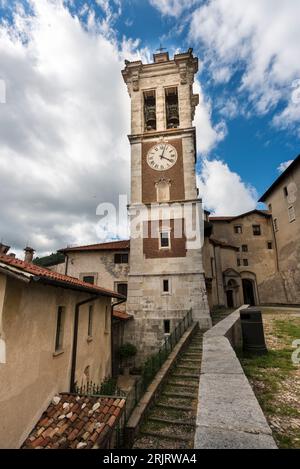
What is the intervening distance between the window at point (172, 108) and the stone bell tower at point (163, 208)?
0.08 meters

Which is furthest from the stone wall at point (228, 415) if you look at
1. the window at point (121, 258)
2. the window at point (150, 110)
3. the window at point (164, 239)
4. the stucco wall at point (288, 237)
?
the stucco wall at point (288, 237)

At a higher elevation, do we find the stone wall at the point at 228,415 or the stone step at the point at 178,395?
the stone wall at the point at 228,415

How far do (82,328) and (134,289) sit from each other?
25.5ft

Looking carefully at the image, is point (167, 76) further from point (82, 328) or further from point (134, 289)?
point (82, 328)

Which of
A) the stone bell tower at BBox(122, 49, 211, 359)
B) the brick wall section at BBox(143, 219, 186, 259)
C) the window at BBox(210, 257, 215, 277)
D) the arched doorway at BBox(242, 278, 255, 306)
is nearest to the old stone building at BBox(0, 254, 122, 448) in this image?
the stone bell tower at BBox(122, 49, 211, 359)

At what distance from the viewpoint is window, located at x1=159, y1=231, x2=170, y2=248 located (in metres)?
17.2

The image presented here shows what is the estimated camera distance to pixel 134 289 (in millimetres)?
16797

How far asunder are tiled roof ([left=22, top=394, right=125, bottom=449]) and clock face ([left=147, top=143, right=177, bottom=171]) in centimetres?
1589

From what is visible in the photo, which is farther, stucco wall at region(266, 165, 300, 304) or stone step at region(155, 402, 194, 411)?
stucco wall at region(266, 165, 300, 304)

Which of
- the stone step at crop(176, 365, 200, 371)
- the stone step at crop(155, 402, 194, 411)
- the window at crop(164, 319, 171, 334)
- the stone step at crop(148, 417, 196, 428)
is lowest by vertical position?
the stone step at crop(148, 417, 196, 428)

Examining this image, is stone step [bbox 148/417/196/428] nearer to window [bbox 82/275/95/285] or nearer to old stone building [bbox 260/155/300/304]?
window [bbox 82/275/95/285]

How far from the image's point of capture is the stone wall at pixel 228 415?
91.7 inches

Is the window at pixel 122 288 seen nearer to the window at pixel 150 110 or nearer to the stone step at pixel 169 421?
the window at pixel 150 110
